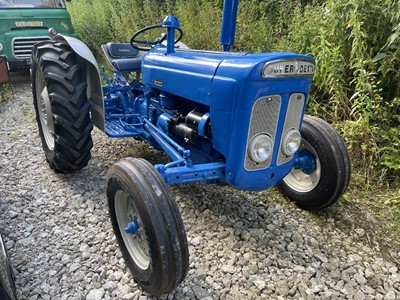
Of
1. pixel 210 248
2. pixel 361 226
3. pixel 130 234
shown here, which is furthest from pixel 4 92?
pixel 361 226

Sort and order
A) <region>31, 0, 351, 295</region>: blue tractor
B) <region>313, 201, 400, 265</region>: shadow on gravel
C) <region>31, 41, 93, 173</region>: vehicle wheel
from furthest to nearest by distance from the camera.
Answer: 1. <region>31, 41, 93, 173</region>: vehicle wheel
2. <region>313, 201, 400, 265</region>: shadow on gravel
3. <region>31, 0, 351, 295</region>: blue tractor

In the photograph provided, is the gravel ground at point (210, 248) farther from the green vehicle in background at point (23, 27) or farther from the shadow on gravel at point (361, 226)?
the green vehicle in background at point (23, 27)

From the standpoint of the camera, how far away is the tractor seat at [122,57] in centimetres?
351

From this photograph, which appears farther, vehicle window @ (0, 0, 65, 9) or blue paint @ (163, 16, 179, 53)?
vehicle window @ (0, 0, 65, 9)

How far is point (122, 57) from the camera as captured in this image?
3850 millimetres

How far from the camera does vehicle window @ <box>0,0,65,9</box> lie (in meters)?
6.47

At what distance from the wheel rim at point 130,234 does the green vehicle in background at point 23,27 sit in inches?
213

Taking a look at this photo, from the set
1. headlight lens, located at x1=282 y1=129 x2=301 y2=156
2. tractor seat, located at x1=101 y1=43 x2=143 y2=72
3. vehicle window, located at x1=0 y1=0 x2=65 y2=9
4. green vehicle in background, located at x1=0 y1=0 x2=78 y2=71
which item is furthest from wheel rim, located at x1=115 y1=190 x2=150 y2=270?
vehicle window, located at x1=0 y1=0 x2=65 y2=9

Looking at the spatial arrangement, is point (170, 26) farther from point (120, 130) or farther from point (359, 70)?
point (359, 70)

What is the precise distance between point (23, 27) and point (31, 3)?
59 centimetres

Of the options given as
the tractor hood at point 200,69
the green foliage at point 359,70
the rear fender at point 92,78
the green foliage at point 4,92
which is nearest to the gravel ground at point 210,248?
the rear fender at point 92,78

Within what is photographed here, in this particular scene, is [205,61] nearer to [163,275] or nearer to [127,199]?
[127,199]

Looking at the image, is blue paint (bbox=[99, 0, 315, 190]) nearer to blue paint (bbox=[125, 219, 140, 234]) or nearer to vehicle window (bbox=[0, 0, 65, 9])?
blue paint (bbox=[125, 219, 140, 234])

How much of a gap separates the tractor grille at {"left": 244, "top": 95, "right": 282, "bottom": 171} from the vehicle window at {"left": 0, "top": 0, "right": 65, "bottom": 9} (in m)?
6.41
